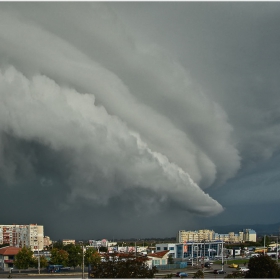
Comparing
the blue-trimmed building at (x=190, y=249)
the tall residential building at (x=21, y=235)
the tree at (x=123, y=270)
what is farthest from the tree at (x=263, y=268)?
the tall residential building at (x=21, y=235)

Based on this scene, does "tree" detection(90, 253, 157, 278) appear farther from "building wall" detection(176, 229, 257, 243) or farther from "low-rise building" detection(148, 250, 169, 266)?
"building wall" detection(176, 229, 257, 243)

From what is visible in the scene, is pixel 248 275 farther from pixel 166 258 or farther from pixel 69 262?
pixel 166 258

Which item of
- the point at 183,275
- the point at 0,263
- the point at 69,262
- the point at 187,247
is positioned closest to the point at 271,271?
the point at 183,275

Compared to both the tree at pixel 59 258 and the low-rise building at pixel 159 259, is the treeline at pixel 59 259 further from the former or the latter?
the low-rise building at pixel 159 259

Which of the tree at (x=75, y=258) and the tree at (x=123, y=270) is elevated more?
the tree at (x=123, y=270)

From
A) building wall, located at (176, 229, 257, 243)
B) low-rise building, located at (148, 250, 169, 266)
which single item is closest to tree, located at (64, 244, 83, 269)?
low-rise building, located at (148, 250, 169, 266)

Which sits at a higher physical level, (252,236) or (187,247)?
(187,247)

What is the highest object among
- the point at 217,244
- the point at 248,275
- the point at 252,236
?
the point at 248,275
